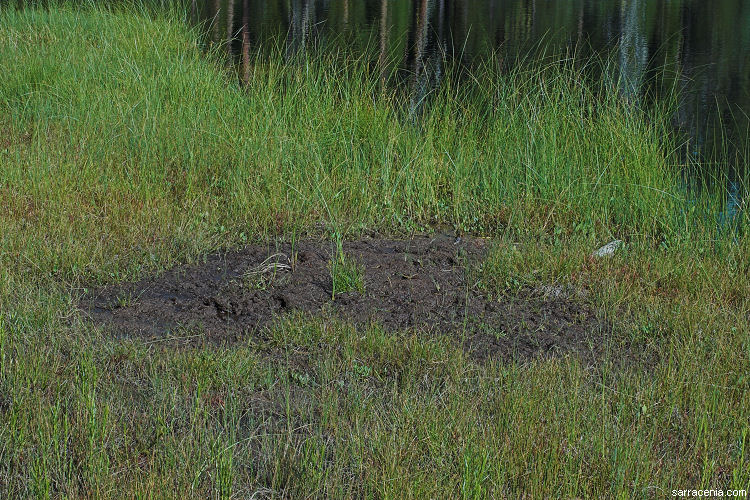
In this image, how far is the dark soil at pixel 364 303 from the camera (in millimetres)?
3744

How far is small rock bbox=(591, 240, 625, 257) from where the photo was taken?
461 centimetres

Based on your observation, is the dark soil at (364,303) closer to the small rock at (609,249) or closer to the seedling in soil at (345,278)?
the seedling in soil at (345,278)

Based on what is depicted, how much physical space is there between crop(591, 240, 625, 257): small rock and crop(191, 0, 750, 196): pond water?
167 inches

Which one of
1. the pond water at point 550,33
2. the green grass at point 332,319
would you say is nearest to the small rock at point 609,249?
the green grass at point 332,319

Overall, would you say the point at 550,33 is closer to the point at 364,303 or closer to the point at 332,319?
the point at 364,303

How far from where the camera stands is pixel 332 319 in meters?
3.81

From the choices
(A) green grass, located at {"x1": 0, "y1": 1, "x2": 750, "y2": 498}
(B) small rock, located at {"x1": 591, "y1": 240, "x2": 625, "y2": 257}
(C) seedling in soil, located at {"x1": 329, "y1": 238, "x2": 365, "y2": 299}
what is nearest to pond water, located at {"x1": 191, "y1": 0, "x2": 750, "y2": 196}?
(A) green grass, located at {"x1": 0, "y1": 1, "x2": 750, "y2": 498}

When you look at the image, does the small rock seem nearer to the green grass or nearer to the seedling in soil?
the green grass

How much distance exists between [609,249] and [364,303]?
5.23 ft

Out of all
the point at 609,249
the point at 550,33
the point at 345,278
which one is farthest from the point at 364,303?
the point at 550,33

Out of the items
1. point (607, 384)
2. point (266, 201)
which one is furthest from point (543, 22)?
point (607, 384)

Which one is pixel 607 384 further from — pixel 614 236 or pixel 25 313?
pixel 25 313

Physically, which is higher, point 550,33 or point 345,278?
point 345,278

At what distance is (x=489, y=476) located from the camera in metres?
2.58
